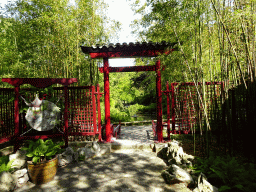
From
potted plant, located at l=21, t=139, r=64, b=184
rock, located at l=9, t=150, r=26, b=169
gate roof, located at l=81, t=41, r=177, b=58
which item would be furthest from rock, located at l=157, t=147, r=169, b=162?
rock, located at l=9, t=150, r=26, b=169

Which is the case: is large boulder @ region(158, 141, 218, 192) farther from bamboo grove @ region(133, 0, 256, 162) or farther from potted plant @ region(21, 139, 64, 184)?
potted plant @ region(21, 139, 64, 184)

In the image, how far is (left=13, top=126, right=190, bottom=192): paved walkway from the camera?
2.63 metres

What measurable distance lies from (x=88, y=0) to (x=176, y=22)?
4297mm

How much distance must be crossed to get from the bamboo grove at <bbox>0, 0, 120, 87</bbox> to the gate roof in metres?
1.20

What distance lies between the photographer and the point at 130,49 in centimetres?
449

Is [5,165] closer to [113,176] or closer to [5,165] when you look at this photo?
[5,165]

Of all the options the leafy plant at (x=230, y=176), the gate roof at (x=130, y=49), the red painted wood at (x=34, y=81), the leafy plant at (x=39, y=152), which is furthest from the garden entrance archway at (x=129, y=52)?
the leafy plant at (x=230, y=176)

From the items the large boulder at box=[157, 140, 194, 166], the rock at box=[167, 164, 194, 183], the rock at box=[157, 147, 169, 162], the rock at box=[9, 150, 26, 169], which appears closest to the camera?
the rock at box=[167, 164, 194, 183]

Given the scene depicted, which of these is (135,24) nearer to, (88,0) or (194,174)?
(88,0)

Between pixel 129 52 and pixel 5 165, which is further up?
pixel 129 52

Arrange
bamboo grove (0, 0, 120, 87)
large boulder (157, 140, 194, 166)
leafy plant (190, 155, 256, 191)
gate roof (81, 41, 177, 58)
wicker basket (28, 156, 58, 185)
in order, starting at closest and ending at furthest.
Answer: leafy plant (190, 155, 256, 191) → wicker basket (28, 156, 58, 185) → large boulder (157, 140, 194, 166) → gate roof (81, 41, 177, 58) → bamboo grove (0, 0, 120, 87)

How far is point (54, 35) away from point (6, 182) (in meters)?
4.74

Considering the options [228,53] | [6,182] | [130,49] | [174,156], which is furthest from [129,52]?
[6,182]

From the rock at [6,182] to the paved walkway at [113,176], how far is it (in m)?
0.16
